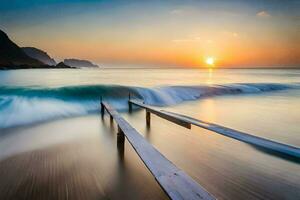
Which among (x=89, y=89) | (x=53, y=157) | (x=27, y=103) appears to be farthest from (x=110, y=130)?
(x=89, y=89)

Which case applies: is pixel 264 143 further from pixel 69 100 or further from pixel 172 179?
pixel 69 100

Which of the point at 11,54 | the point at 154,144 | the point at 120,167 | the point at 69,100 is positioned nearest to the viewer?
the point at 120,167

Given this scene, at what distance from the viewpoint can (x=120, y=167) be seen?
4688 mm

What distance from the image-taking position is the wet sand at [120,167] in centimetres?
362

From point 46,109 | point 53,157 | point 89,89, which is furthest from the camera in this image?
point 89,89

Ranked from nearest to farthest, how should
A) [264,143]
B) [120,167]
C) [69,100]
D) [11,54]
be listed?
[264,143] < [120,167] < [69,100] < [11,54]

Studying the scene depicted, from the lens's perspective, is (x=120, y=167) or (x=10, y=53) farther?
(x=10, y=53)

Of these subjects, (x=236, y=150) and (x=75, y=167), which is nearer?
(x=75, y=167)

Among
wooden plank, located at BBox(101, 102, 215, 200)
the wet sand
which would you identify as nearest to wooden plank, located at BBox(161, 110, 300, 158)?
the wet sand

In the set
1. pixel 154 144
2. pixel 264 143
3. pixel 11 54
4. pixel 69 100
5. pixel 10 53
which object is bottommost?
pixel 154 144

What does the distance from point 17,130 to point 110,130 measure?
3337 millimetres

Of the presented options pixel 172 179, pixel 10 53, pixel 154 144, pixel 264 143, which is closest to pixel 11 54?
pixel 10 53

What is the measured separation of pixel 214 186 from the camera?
12.5 ft

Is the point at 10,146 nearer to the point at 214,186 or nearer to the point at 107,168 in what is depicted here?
the point at 107,168
